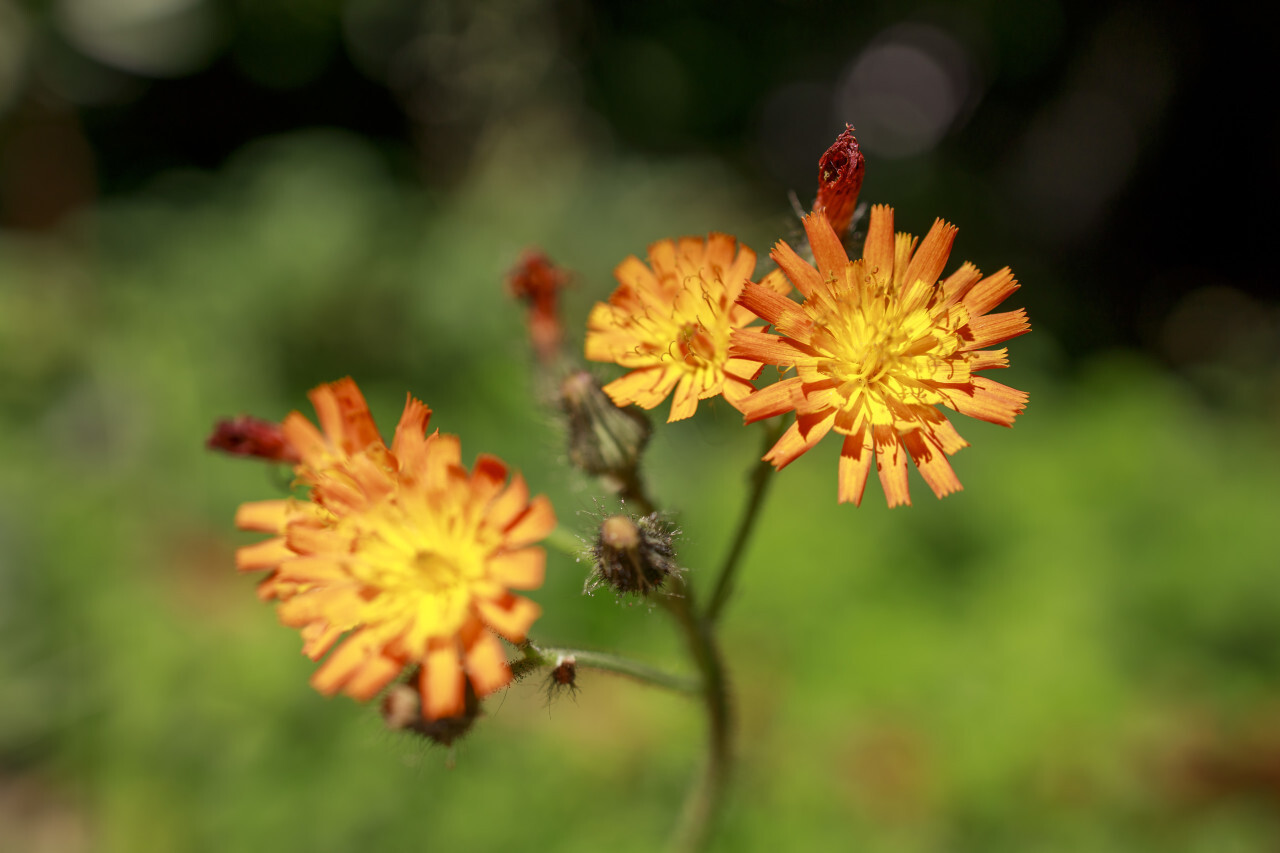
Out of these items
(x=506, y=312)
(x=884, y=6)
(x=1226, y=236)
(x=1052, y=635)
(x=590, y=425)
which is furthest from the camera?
(x=884, y=6)

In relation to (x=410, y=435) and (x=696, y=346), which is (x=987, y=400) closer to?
(x=696, y=346)

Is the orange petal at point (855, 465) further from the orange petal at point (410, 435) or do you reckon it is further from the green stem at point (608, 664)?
the orange petal at point (410, 435)

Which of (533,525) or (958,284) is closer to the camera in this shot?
(533,525)

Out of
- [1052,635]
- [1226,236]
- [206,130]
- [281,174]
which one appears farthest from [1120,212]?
[206,130]

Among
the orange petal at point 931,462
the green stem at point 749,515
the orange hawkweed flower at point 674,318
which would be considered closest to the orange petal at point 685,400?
the orange hawkweed flower at point 674,318

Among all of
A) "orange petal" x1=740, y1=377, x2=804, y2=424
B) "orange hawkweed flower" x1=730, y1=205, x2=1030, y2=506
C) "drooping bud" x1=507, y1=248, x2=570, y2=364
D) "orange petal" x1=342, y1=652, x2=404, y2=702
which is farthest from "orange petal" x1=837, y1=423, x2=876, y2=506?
"drooping bud" x1=507, y1=248, x2=570, y2=364

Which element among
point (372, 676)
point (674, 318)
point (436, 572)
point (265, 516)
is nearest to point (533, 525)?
point (436, 572)

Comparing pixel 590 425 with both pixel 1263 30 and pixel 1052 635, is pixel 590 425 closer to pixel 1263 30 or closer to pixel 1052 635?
pixel 1052 635
